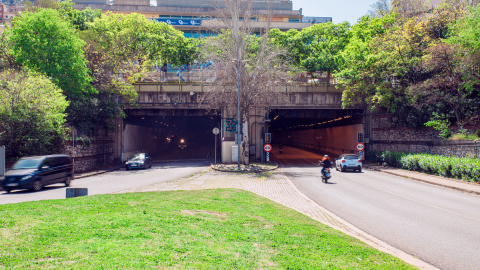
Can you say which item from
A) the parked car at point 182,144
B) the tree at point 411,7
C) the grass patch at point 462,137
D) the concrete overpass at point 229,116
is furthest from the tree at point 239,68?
the parked car at point 182,144

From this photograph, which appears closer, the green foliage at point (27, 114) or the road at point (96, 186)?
the road at point (96, 186)

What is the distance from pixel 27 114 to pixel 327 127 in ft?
152

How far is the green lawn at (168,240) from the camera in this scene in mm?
5582

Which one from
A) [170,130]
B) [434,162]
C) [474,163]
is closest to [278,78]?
[434,162]

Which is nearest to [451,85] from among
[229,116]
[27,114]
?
[229,116]

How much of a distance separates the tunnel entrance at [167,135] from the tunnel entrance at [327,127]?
11.0 m

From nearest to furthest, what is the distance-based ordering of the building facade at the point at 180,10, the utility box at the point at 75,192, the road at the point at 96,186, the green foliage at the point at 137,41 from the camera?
1. the utility box at the point at 75,192
2. the road at the point at 96,186
3. the green foliage at the point at 137,41
4. the building facade at the point at 180,10

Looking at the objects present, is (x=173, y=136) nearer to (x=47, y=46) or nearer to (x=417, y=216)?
(x=47, y=46)

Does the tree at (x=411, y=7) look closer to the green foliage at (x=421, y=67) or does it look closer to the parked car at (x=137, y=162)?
the green foliage at (x=421, y=67)

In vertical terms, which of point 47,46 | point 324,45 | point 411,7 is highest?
point 411,7

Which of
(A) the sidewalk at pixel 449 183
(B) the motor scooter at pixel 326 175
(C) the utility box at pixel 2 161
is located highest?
(C) the utility box at pixel 2 161

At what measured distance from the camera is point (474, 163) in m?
20.4

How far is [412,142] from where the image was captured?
33406 millimetres

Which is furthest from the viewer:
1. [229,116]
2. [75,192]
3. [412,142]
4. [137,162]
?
[229,116]
